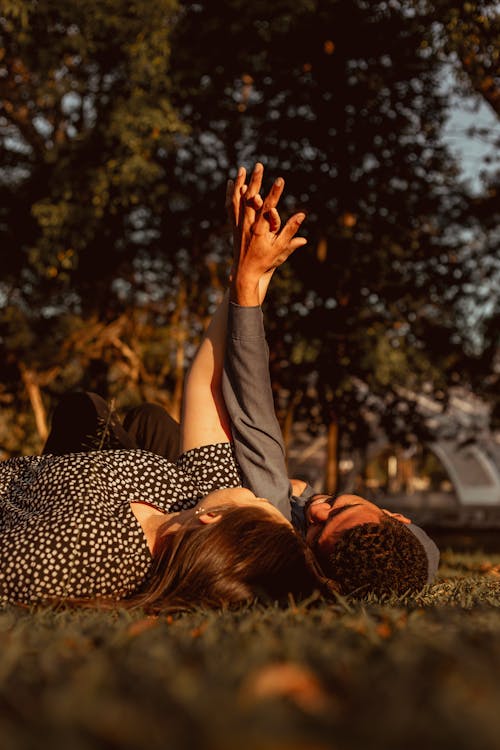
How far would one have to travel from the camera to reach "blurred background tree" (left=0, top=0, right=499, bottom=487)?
471 inches

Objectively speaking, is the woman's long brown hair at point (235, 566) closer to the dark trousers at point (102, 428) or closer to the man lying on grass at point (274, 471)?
the man lying on grass at point (274, 471)

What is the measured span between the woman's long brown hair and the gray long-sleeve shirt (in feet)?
3.44

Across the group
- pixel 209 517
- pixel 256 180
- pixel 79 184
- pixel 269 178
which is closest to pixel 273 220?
pixel 256 180

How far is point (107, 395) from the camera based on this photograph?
599 inches

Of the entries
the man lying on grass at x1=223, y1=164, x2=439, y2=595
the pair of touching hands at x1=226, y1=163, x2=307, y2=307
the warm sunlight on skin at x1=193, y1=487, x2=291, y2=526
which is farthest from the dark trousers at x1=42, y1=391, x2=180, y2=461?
the warm sunlight on skin at x1=193, y1=487, x2=291, y2=526

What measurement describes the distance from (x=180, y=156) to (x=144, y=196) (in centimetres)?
179

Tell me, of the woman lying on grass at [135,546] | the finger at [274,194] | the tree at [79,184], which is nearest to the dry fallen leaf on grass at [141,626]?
the woman lying on grass at [135,546]

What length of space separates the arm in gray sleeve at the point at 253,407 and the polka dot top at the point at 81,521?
11.8 inches

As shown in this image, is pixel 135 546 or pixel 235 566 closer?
pixel 235 566

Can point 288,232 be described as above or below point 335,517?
above

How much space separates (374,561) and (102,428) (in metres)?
2.06

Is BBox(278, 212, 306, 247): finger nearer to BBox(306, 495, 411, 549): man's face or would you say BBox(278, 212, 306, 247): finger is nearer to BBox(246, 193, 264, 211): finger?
BBox(246, 193, 264, 211): finger

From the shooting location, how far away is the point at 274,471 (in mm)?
4410

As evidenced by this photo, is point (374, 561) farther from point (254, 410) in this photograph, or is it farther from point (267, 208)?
point (267, 208)
